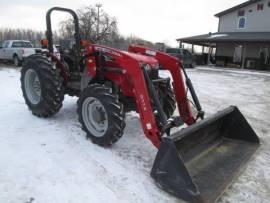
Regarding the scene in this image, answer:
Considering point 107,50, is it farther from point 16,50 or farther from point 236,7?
point 236,7

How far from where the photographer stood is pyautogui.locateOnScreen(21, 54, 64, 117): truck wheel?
4898mm

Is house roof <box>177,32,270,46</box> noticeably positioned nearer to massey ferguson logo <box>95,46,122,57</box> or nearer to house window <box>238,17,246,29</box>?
house window <box>238,17,246,29</box>

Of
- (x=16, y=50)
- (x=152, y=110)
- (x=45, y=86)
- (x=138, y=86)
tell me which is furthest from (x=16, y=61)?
(x=152, y=110)

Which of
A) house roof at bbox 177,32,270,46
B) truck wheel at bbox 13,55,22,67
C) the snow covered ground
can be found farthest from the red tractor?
house roof at bbox 177,32,270,46

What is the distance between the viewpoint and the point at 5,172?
11.1 ft

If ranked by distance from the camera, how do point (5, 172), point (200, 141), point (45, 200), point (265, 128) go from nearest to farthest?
1. point (45, 200)
2. point (5, 172)
3. point (200, 141)
4. point (265, 128)

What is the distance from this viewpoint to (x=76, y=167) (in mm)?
3619

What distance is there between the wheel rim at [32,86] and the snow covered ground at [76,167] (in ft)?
1.25

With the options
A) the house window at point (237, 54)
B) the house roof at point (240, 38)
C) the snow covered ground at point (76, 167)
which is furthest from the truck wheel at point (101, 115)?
the house window at point (237, 54)

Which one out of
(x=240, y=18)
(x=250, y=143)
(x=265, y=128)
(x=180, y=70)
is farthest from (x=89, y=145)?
(x=240, y=18)

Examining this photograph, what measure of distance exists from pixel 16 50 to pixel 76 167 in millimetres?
14751

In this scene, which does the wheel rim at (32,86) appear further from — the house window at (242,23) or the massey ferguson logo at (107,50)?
the house window at (242,23)

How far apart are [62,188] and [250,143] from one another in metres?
3.14

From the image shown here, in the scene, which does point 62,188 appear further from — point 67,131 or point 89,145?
point 67,131
